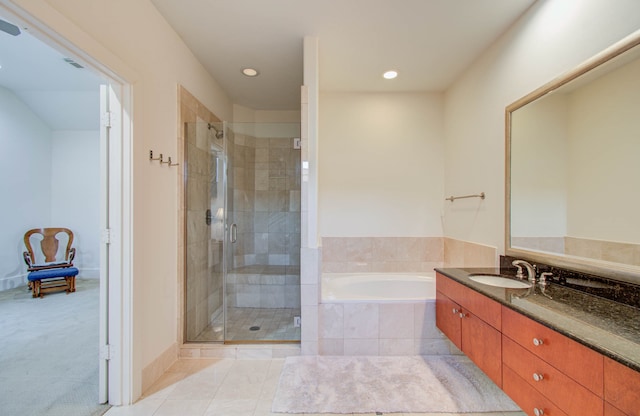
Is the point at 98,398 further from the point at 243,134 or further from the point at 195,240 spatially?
the point at 243,134

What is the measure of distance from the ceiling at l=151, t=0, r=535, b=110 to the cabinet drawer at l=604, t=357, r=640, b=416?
2.10 meters

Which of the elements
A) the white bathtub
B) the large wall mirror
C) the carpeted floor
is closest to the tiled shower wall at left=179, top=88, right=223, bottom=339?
the carpeted floor

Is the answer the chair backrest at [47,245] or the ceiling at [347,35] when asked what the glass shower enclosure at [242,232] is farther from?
the chair backrest at [47,245]

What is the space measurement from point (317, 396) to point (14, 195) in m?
5.01

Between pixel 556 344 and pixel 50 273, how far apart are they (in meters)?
5.14

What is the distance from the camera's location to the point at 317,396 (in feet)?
5.60

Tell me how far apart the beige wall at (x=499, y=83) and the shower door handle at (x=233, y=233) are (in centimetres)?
238

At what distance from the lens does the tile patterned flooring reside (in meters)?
1.59

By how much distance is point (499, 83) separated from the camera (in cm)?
215

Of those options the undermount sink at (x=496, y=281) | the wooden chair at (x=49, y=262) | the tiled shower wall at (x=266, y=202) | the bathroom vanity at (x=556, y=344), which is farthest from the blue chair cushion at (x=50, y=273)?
the undermount sink at (x=496, y=281)

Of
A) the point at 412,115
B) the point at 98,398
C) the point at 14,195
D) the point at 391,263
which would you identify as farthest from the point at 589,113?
the point at 14,195

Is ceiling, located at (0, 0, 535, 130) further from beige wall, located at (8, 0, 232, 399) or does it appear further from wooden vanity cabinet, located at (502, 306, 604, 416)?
wooden vanity cabinet, located at (502, 306, 604, 416)

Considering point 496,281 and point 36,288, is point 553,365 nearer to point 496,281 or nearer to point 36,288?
point 496,281

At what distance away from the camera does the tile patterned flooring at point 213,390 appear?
5.23ft
